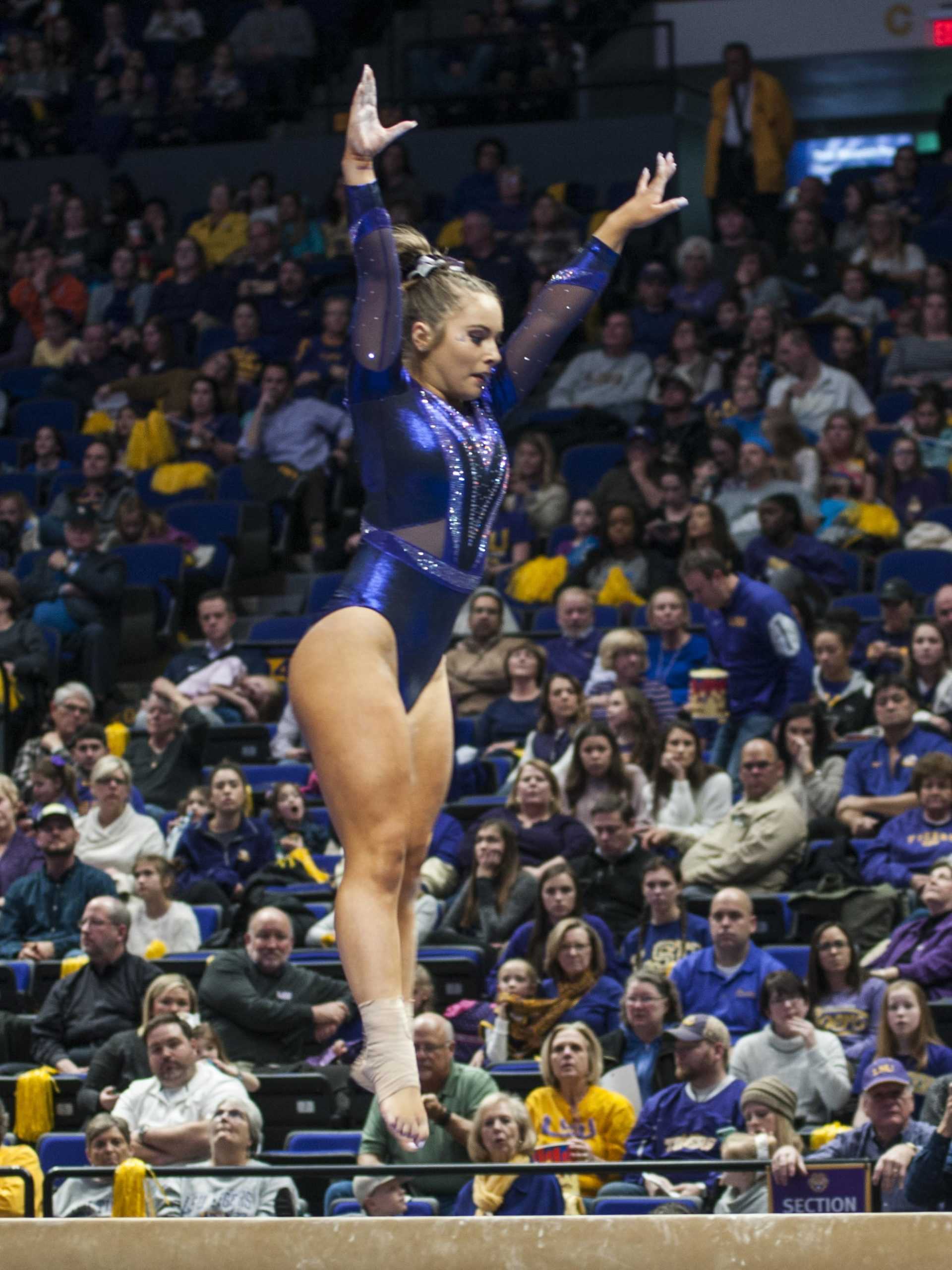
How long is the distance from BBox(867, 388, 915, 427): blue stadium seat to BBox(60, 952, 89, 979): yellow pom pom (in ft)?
17.8

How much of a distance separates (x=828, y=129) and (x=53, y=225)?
605cm

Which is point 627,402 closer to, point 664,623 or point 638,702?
point 664,623

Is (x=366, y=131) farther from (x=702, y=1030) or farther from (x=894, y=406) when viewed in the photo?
(x=894, y=406)

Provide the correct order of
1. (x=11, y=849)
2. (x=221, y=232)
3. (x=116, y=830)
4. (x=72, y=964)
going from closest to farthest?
(x=72, y=964), (x=11, y=849), (x=116, y=830), (x=221, y=232)

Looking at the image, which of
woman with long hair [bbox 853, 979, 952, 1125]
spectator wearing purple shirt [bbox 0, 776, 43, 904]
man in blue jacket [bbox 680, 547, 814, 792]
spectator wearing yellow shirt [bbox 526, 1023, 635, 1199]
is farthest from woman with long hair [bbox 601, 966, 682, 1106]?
spectator wearing purple shirt [bbox 0, 776, 43, 904]

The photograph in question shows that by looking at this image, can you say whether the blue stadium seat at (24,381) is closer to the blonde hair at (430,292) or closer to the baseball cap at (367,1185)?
the baseball cap at (367,1185)

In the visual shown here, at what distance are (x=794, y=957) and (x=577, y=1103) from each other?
1151 millimetres

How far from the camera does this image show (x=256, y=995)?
7410 mm

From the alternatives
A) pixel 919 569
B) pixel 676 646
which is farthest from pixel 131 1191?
pixel 919 569

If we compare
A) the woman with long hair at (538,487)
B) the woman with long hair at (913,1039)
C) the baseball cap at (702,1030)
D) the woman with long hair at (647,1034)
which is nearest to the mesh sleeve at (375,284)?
the baseball cap at (702,1030)

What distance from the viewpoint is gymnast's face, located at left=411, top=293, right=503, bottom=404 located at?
3838 millimetres

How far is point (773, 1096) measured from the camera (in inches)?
247

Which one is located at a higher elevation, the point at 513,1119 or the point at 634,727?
the point at 634,727

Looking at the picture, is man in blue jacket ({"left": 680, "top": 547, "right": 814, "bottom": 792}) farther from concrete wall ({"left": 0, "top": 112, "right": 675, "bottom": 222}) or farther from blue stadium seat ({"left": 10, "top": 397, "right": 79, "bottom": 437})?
concrete wall ({"left": 0, "top": 112, "right": 675, "bottom": 222})
